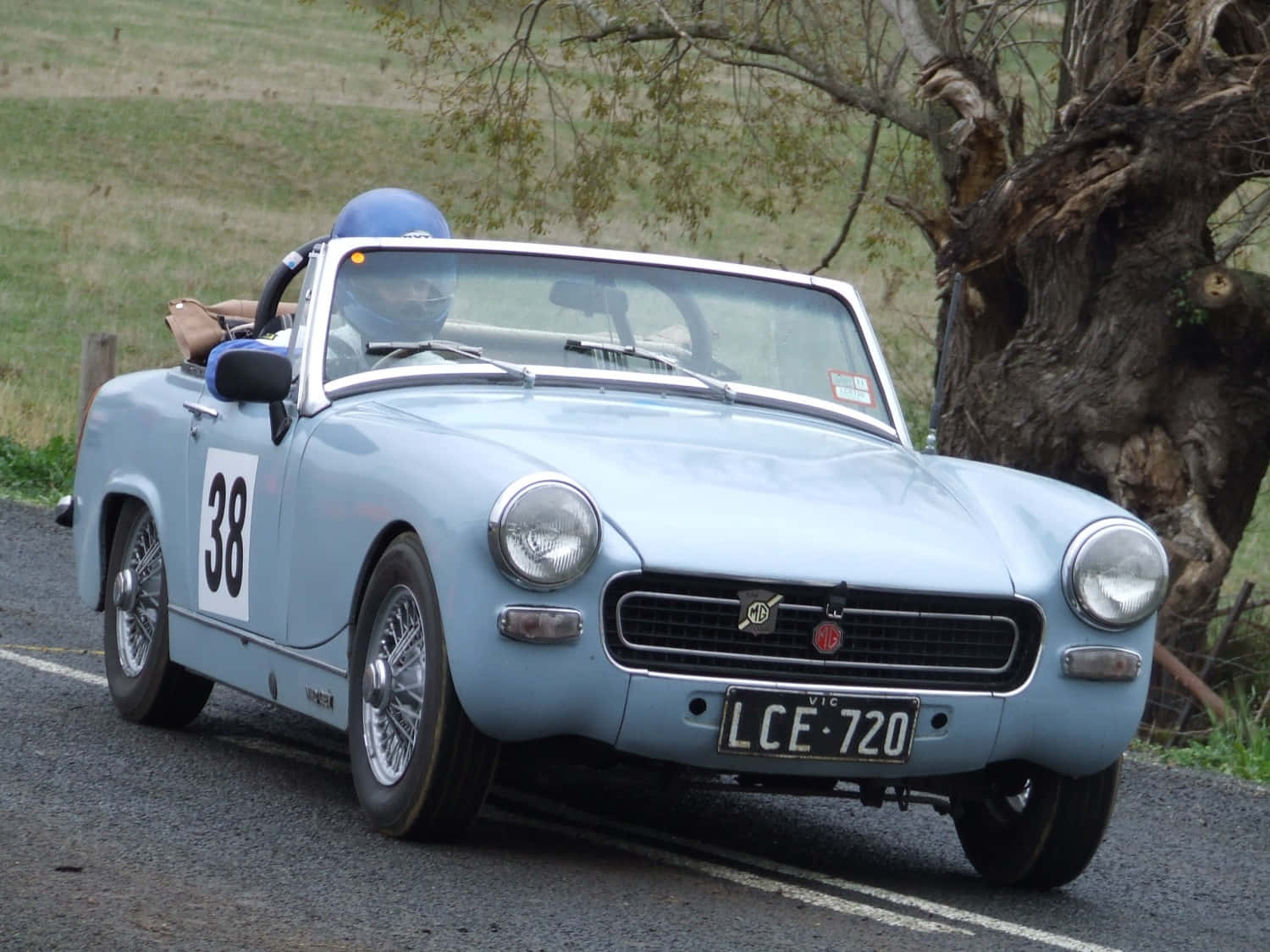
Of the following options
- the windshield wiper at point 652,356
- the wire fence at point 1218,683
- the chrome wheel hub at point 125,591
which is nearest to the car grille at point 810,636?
the windshield wiper at point 652,356

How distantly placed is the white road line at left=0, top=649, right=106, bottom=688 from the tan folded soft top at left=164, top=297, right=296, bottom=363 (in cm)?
121

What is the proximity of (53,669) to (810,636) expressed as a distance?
380cm

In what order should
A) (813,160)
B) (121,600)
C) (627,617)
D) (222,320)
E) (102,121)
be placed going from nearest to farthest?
(627,617)
(121,600)
(222,320)
(813,160)
(102,121)

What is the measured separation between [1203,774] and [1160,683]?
246cm

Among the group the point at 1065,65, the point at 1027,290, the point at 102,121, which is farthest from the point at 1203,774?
the point at 102,121

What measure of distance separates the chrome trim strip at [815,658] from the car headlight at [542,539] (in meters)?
0.15

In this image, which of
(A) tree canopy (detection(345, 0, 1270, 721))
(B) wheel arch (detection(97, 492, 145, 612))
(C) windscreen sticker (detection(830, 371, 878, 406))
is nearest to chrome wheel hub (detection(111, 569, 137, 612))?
(B) wheel arch (detection(97, 492, 145, 612))

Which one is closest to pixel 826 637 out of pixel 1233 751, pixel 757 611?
pixel 757 611

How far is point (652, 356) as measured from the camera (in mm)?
5992

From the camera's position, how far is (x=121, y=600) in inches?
265

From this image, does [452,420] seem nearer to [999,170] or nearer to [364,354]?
[364,354]

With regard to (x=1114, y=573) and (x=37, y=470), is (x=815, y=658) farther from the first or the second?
(x=37, y=470)

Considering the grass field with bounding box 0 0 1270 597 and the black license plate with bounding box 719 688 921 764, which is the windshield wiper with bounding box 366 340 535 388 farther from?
the grass field with bounding box 0 0 1270 597

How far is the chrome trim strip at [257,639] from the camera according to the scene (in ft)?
17.3
